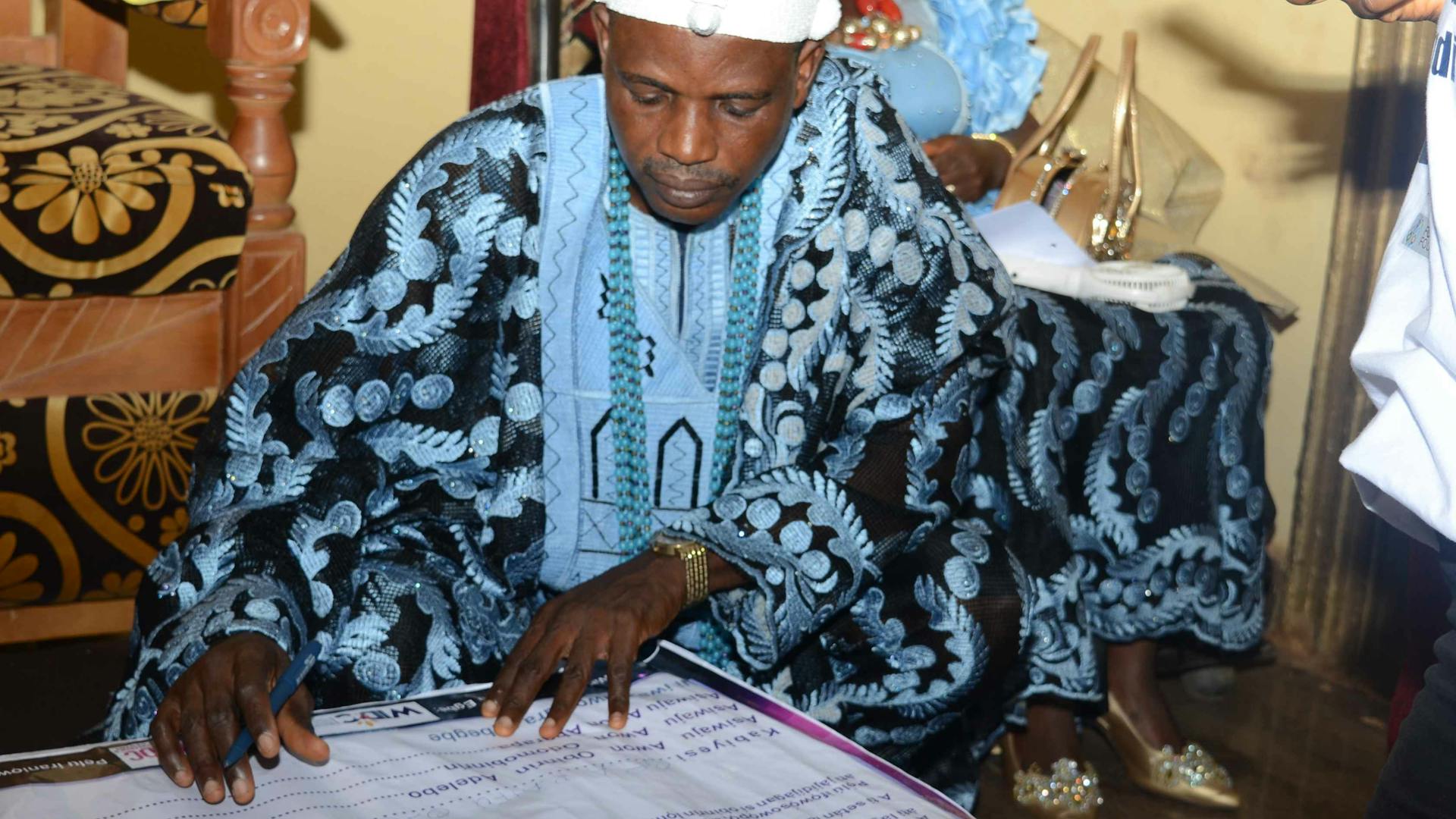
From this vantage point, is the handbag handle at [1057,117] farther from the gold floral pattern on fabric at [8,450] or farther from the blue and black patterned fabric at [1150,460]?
the gold floral pattern on fabric at [8,450]

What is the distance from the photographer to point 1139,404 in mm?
2264

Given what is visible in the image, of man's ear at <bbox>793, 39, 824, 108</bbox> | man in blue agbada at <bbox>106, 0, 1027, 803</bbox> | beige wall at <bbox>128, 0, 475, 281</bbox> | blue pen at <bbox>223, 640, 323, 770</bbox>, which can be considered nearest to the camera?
blue pen at <bbox>223, 640, 323, 770</bbox>

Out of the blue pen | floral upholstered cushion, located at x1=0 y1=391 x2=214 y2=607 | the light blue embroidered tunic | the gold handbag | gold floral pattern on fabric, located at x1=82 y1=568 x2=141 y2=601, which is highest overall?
the gold handbag

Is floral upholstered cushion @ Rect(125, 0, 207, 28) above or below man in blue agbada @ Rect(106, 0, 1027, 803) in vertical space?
above

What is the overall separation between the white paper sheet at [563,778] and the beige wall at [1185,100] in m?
1.93

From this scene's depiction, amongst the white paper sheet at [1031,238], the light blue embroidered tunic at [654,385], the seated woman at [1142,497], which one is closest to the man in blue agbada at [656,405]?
the light blue embroidered tunic at [654,385]

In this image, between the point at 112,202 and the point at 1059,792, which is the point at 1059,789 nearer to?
the point at 1059,792

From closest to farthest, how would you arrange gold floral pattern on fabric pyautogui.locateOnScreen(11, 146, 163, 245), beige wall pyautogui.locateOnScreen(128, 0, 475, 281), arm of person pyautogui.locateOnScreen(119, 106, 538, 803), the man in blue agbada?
1. arm of person pyautogui.locateOnScreen(119, 106, 538, 803)
2. the man in blue agbada
3. gold floral pattern on fabric pyautogui.locateOnScreen(11, 146, 163, 245)
4. beige wall pyautogui.locateOnScreen(128, 0, 475, 281)

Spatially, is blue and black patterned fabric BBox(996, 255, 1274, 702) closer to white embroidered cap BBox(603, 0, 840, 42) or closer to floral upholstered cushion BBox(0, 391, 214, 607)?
white embroidered cap BBox(603, 0, 840, 42)

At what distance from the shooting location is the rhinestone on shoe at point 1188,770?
2262 mm

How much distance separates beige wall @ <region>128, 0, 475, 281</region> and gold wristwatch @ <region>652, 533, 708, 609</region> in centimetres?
215

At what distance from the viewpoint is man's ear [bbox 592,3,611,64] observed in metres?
1.55

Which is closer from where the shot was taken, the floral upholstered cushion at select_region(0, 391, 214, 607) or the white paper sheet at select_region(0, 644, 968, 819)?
the white paper sheet at select_region(0, 644, 968, 819)

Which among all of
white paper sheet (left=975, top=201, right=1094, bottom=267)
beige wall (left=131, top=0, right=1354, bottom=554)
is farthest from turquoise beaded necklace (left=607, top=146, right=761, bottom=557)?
beige wall (left=131, top=0, right=1354, bottom=554)
